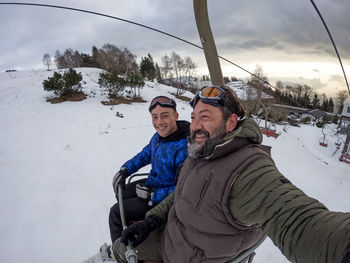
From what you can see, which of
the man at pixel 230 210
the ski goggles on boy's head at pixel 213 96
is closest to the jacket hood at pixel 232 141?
the man at pixel 230 210

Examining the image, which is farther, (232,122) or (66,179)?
(66,179)

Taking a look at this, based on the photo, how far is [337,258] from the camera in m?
0.48

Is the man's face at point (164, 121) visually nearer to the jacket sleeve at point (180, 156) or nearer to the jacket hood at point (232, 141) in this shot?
the jacket sleeve at point (180, 156)

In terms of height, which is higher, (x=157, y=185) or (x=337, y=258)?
(x=337, y=258)

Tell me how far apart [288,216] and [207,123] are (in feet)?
2.11

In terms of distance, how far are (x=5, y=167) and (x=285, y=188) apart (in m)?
5.44

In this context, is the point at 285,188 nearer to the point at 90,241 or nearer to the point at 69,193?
the point at 90,241

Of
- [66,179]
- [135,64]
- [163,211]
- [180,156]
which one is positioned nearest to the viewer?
[163,211]

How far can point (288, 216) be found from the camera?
0.63 meters

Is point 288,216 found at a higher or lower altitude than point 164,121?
lower

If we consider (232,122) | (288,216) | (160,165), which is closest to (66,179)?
(160,165)

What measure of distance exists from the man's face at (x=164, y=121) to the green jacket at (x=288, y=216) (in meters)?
1.06

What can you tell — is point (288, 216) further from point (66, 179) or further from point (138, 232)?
point (66, 179)

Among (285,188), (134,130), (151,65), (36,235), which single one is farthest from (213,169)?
(151,65)
